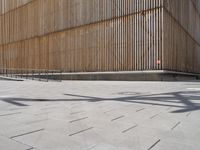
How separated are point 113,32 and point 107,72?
3.53m

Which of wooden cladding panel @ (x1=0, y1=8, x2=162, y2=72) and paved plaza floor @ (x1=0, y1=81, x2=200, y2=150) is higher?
wooden cladding panel @ (x1=0, y1=8, x2=162, y2=72)

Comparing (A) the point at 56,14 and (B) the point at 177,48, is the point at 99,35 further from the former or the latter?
(B) the point at 177,48

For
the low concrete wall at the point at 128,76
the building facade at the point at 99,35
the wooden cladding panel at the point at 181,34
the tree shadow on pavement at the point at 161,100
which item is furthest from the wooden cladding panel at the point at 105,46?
the tree shadow on pavement at the point at 161,100

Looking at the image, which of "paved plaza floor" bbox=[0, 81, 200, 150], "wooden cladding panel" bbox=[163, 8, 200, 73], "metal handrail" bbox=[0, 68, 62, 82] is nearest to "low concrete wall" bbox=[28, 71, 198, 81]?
"wooden cladding panel" bbox=[163, 8, 200, 73]

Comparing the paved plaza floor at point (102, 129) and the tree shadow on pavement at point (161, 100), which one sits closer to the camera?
the paved plaza floor at point (102, 129)

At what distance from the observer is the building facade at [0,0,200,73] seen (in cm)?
1883

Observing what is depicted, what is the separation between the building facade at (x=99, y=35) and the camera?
741 inches

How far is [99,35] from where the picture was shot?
22.0 m

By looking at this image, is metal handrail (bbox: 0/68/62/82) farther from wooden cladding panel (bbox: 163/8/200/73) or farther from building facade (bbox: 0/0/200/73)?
wooden cladding panel (bbox: 163/8/200/73)

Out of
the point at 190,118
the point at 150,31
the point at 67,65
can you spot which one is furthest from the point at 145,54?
the point at 190,118

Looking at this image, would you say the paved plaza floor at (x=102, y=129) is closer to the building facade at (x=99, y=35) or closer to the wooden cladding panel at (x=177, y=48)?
the building facade at (x=99, y=35)

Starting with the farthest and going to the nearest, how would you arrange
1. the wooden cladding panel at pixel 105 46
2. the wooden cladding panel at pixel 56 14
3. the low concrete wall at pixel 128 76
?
the wooden cladding panel at pixel 56 14
the wooden cladding panel at pixel 105 46
the low concrete wall at pixel 128 76

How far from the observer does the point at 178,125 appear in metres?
3.92

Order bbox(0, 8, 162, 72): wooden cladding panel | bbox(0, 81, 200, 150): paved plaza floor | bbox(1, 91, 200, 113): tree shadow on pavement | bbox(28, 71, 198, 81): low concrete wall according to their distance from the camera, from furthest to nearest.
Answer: bbox(0, 8, 162, 72): wooden cladding panel, bbox(28, 71, 198, 81): low concrete wall, bbox(1, 91, 200, 113): tree shadow on pavement, bbox(0, 81, 200, 150): paved plaza floor
